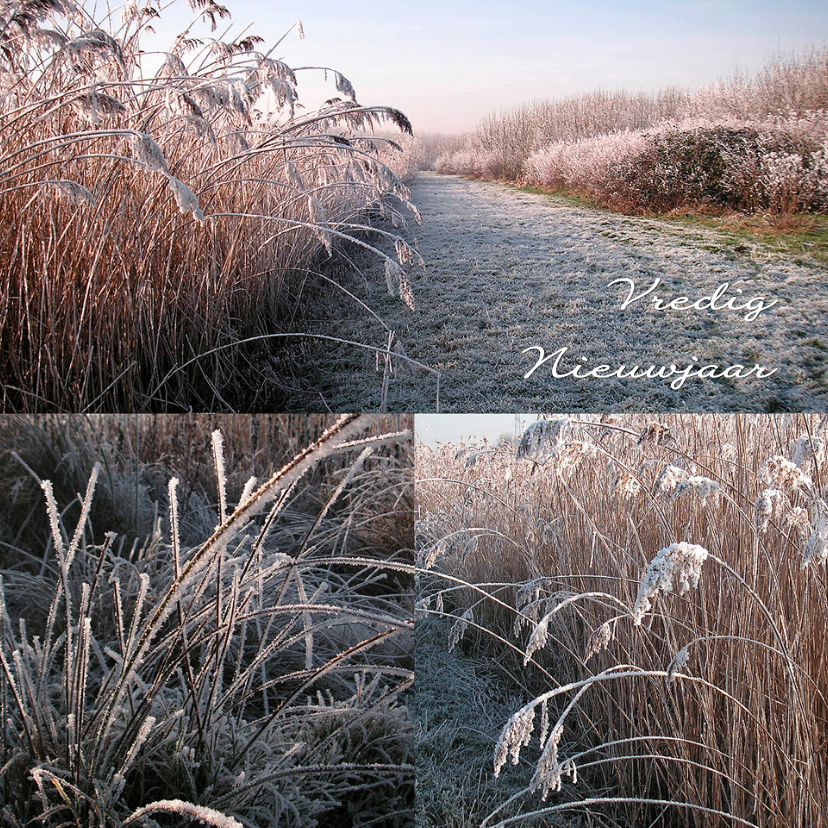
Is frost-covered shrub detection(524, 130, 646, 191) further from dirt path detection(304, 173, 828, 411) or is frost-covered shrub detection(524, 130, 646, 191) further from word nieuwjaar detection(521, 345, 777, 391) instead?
word nieuwjaar detection(521, 345, 777, 391)

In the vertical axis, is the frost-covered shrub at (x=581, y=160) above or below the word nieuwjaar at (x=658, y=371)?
above

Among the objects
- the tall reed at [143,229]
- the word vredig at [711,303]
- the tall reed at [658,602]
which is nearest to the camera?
the tall reed at [658,602]

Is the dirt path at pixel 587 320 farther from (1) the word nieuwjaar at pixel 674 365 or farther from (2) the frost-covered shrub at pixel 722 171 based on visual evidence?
(2) the frost-covered shrub at pixel 722 171

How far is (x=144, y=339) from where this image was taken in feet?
6.64

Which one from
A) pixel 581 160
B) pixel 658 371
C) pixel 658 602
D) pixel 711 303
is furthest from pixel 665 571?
pixel 581 160

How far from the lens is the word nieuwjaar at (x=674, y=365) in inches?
85.7

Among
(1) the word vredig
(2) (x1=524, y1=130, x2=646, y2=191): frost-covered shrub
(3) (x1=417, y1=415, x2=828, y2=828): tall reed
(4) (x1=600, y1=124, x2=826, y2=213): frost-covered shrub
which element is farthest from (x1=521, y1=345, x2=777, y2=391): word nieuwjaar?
(2) (x1=524, y1=130, x2=646, y2=191): frost-covered shrub

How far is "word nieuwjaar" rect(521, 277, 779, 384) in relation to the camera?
85.7 inches

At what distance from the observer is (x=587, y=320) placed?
2270 mm

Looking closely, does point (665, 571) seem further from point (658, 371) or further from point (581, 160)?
point (581, 160)

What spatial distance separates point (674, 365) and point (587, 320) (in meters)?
0.31

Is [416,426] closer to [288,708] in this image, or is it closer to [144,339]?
[288,708]

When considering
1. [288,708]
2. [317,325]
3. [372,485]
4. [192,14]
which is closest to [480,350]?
[317,325]

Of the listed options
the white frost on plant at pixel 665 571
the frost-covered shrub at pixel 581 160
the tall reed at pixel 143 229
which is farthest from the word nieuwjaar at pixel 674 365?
the white frost on plant at pixel 665 571
